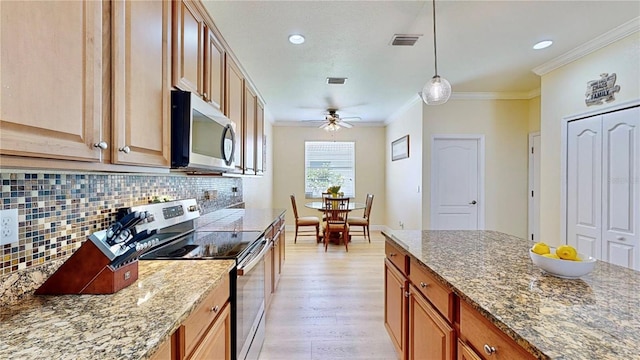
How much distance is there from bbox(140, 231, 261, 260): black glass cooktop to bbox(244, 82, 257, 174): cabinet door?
47.2 inches

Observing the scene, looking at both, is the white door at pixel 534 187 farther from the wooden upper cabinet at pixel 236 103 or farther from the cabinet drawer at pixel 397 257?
the wooden upper cabinet at pixel 236 103

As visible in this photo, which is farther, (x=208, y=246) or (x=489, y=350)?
(x=208, y=246)

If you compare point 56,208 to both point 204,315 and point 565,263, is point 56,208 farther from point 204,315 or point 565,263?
point 565,263

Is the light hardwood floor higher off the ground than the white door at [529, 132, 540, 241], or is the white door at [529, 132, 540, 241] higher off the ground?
the white door at [529, 132, 540, 241]

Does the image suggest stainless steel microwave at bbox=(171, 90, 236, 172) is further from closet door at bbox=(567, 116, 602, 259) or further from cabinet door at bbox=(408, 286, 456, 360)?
closet door at bbox=(567, 116, 602, 259)

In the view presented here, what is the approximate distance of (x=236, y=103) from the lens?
114 inches

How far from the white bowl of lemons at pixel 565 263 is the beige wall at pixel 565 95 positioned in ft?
7.70

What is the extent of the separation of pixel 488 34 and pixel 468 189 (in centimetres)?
255

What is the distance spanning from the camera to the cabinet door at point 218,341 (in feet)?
3.73

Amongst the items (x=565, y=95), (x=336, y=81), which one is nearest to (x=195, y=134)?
(x=336, y=81)

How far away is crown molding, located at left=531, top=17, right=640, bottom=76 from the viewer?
8.38 ft

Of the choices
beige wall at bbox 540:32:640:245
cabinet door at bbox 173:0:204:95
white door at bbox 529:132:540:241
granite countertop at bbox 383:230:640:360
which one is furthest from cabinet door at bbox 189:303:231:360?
white door at bbox 529:132:540:241

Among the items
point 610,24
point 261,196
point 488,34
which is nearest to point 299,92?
point 261,196

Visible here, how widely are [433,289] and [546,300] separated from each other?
1.51 feet
